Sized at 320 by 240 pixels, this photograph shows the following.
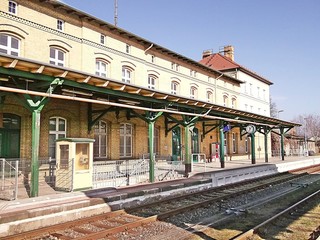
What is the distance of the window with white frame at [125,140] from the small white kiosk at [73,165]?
284 inches

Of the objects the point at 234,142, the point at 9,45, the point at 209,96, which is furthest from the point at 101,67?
the point at 234,142

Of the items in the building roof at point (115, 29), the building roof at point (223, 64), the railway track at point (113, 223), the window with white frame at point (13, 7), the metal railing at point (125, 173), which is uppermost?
the building roof at point (223, 64)

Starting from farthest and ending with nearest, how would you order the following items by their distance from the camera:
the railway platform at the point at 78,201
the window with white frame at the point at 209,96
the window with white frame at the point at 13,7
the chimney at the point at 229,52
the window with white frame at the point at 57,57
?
the chimney at the point at 229,52, the window with white frame at the point at 209,96, the window with white frame at the point at 57,57, the window with white frame at the point at 13,7, the railway platform at the point at 78,201

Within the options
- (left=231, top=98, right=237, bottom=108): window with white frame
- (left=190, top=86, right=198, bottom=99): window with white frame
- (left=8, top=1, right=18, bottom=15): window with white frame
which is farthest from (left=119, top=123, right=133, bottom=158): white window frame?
(left=231, top=98, right=237, bottom=108): window with white frame

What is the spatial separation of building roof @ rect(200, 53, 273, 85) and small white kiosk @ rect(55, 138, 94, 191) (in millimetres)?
26052

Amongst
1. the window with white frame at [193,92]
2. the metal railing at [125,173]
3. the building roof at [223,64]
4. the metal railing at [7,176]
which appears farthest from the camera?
the building roof at [223,64]

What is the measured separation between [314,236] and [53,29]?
14.5 m

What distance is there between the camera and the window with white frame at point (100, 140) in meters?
17.1

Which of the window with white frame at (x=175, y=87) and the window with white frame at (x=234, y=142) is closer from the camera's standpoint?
the window with white frame at (x=175, y=87)

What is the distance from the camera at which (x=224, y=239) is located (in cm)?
681

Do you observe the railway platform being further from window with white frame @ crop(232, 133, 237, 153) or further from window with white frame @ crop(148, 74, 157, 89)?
window with white frame @ crop(232, 133, 237, 153)

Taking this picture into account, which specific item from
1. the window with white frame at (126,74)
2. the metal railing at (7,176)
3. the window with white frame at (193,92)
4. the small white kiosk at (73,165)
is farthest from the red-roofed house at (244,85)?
the metal railing at (7,176)

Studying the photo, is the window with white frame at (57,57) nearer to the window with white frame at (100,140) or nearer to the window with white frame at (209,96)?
the window with white frame at (100,140)

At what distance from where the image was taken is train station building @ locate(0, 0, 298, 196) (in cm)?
970
